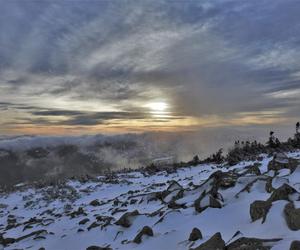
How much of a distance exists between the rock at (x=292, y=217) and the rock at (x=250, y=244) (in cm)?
75

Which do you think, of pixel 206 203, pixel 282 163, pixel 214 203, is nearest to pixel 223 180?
pixel 206 203

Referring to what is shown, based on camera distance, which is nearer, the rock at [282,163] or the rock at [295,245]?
the rock at [295,245]

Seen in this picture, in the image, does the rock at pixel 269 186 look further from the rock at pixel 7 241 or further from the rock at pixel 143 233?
the rock at pixel 7 241

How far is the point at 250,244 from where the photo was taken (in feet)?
25.8

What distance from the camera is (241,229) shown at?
Result: 9.40 m

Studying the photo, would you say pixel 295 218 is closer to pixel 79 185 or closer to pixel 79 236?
pixel 79 236

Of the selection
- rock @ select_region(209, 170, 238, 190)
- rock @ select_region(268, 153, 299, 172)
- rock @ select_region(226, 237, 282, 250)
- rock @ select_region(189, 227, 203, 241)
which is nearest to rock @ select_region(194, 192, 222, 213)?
rock @ select_region(209, 170, 238, 190)

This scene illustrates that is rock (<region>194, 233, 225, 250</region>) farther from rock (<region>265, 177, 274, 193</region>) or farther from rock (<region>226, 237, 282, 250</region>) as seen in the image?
rock (<region>265, 177, 274, 193</region>)

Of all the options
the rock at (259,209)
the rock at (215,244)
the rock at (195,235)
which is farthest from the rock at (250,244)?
the rock at (195,235)

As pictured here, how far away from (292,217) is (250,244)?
1384 millimetres

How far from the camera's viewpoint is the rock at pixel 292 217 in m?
8.19

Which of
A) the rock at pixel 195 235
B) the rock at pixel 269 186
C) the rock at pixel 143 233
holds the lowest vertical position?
the rock at pixel 143 233

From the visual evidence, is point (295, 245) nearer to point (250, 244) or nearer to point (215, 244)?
point (250, 244)

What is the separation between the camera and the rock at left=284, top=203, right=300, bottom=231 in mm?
8192
